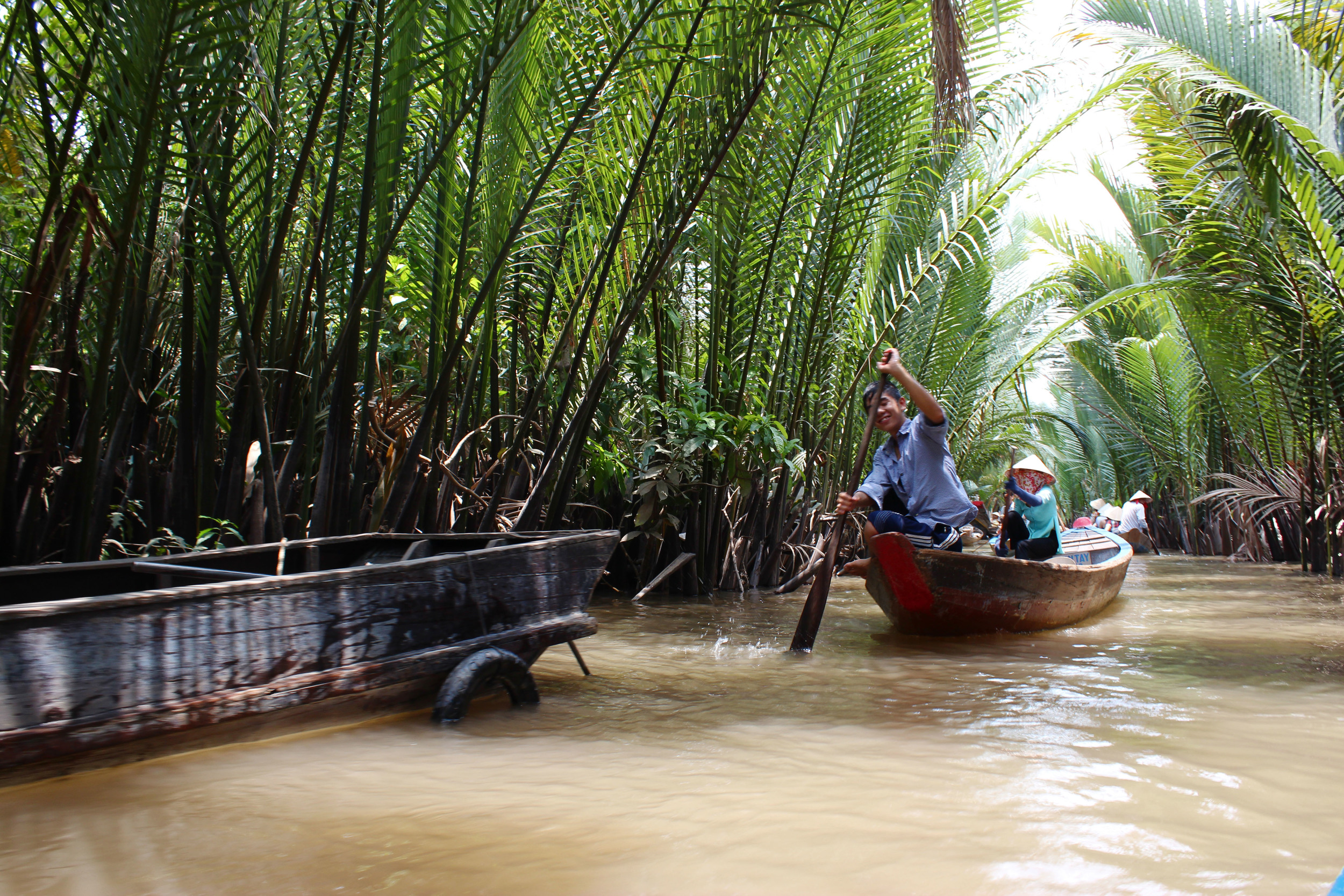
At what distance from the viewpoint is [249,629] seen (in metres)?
2.63

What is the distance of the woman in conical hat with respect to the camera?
21.6 ft

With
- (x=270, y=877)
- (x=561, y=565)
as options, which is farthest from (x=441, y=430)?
(x=270, y=877)

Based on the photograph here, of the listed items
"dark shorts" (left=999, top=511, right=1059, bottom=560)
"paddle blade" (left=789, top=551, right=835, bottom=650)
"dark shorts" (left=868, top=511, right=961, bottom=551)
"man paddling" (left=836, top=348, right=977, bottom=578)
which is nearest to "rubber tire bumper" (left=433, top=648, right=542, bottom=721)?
Answer: "paddle blade" (left=789, top=551, right=835, bottom=650)

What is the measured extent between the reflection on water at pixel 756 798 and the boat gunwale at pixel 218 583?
48cm

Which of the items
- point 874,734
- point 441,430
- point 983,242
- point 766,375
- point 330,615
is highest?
point 983,242

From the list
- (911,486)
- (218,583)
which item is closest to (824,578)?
(911,486)

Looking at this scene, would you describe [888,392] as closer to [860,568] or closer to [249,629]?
[860,568]

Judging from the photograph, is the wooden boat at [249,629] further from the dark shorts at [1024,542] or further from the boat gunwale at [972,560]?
the dark shorts at [1024,542]

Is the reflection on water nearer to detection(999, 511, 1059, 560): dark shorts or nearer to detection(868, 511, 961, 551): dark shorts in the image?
detection(868, 511, 961, 551): dark shorts

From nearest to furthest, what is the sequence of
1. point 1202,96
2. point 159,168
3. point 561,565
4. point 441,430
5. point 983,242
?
1. point 159,168
2. point 561,565
3. point 441,430
4. point 1202,96
5. point 983,242

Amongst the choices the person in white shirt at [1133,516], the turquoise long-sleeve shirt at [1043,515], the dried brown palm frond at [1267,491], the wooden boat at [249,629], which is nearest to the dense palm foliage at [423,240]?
the wooden boat at [249,629]

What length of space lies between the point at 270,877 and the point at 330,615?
1.11 metres

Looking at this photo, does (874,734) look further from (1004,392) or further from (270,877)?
(1004,392)

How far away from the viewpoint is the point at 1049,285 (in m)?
11.4
